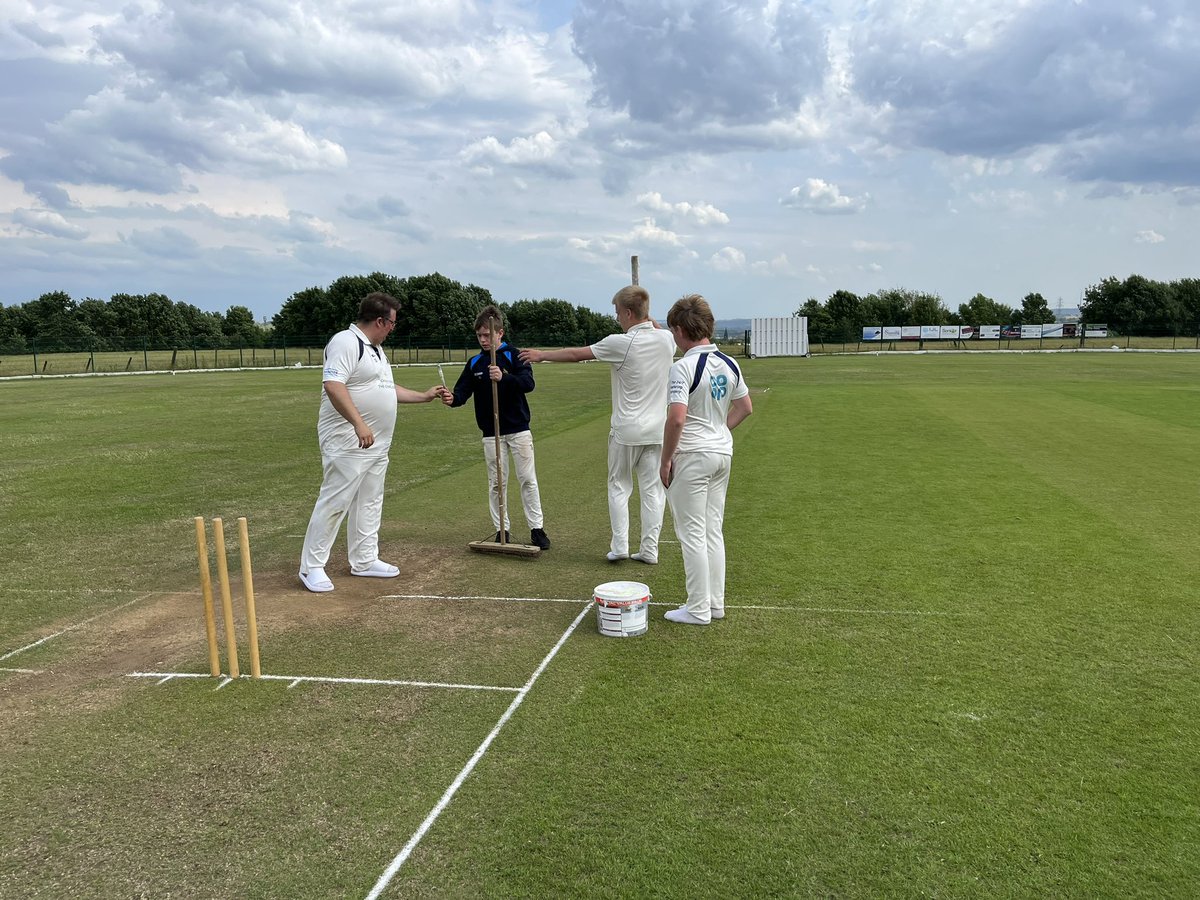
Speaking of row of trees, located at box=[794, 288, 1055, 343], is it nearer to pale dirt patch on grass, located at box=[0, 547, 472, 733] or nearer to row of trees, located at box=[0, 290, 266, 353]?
row of trees, located at box=[0, 290, 266, 353]

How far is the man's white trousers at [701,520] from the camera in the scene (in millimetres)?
5496

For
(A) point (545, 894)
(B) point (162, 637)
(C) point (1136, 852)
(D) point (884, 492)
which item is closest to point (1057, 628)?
(C) point (1136, 852)

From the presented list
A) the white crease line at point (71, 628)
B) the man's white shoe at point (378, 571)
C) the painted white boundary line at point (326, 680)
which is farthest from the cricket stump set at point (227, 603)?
the man's white shoe at point (378, 571)

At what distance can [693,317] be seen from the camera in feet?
17.8

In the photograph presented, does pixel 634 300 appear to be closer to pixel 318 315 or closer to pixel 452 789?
pixel 452 789

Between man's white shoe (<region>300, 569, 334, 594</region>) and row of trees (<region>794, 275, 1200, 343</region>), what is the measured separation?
77806mm

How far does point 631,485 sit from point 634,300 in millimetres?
1601

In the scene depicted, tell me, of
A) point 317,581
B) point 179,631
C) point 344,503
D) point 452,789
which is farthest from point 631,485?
point 452,789

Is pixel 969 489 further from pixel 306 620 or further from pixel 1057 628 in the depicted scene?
pixel 306 620

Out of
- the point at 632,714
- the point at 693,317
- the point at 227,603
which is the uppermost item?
the point at 693,317

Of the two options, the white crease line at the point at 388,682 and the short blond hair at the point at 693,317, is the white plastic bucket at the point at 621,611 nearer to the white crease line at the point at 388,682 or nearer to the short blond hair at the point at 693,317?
the white crease line at the point at 388,682

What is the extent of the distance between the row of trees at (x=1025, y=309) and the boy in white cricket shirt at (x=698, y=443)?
77728mm

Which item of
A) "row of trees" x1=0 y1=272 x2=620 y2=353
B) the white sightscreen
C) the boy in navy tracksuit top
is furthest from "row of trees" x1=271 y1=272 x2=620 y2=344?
the boy in navy tracksuit top

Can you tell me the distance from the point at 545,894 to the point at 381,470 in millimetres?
4436
